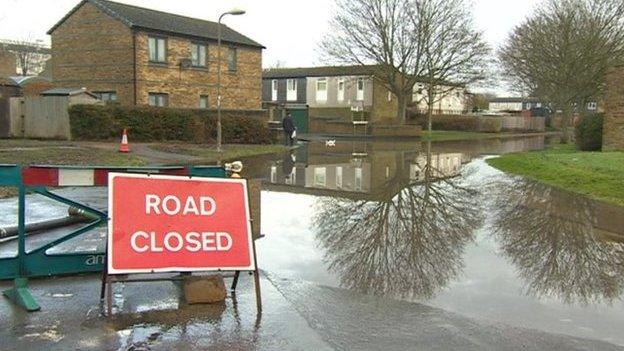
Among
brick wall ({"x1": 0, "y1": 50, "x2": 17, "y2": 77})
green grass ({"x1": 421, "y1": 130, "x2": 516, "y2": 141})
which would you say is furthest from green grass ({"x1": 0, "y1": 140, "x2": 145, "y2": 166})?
brick wall ({"x1": 0, "y1": 50, "x2": 17, "y2": 77})

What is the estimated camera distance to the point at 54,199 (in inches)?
221

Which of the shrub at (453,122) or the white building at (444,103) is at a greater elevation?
the white building at (444,103)

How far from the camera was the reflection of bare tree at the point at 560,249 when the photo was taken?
259 inches

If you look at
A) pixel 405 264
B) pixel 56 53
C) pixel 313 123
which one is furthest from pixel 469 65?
pixel 405 264

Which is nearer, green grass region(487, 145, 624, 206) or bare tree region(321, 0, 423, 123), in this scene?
green grass region(487, 145, 624, 206)

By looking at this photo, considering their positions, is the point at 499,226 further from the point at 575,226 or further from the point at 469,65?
the point at 469,65

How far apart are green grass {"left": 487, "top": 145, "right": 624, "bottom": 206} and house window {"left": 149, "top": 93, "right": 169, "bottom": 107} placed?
20.2 meters

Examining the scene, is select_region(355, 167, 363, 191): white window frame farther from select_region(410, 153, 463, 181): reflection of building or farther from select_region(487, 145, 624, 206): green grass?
select_region(487, 145, 624, 206): green grass

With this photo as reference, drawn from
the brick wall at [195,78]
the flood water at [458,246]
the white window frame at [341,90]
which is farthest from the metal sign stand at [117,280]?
the white window frame at [341,90]

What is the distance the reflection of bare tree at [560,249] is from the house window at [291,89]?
5477cm

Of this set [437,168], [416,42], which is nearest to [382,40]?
[416,42]

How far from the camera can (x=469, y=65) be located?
4541 centimetres

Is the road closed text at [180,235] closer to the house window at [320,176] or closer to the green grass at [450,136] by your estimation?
the house window at [320,176]

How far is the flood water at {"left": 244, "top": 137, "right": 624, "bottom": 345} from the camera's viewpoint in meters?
5.96
